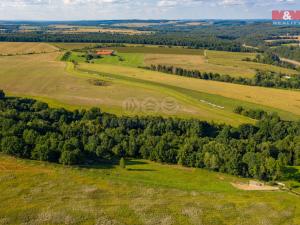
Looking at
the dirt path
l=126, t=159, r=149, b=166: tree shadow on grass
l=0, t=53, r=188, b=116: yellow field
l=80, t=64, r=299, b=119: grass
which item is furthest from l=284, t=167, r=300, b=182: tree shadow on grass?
l=0, t=53, r=188, b=116: yellow field

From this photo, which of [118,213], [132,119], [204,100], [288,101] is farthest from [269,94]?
[118,213]

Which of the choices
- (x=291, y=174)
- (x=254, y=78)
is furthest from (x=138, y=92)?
(x=291, y=174)

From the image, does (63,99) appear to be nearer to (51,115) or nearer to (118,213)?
(51,115)

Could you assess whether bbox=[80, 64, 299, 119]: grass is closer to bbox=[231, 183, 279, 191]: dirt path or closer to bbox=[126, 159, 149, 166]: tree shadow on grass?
bbox=[126, 159, 149, 166]: tree shadow on grass

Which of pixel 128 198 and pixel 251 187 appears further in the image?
pixel 251 187

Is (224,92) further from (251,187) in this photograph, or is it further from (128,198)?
(128,198)

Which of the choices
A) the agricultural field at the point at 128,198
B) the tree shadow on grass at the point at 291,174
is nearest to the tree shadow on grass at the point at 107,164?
the agricultural field at the point at 128,198

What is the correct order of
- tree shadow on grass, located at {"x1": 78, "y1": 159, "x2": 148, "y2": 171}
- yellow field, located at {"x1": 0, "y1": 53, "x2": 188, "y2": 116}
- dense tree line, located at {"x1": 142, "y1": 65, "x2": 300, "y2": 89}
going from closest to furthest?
tree shadow on grass, located at {"x1": 78, "y1": 159, "x2": 148, "y2": 171} → yellow field, located at {"x1": 0, "y1": 53, "x2": 188, "y2": 116} → dense tree line, located at {"x1": 142, "y1": 65, "x2": 300, "y2": 89}
